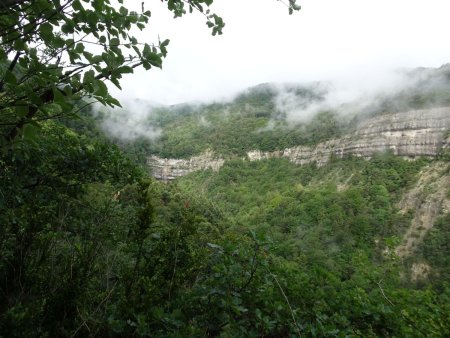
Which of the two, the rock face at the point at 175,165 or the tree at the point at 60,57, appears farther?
the rock face at the point at 175,165

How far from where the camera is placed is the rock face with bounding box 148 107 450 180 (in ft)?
348

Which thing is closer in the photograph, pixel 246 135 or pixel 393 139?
pixel 393 139

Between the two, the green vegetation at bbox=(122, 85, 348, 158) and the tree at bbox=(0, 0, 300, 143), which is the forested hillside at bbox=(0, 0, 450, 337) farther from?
the green vegetation at bbox=(122, 85, 348, 158)

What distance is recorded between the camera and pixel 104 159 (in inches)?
151

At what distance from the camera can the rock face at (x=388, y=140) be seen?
106 meters

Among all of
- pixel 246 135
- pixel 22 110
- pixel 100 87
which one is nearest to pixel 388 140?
pixel 246 135

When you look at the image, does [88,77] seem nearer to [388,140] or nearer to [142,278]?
[142,278]

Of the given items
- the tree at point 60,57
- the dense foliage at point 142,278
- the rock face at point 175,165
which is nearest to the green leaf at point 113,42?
the tree at point 60,57

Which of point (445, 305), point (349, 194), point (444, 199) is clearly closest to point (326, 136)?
point (349, 194)

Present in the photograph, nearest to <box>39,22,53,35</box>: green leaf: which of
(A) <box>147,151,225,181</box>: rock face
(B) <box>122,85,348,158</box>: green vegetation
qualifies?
(B) <box>122,85,348,158</box>: green vegetation

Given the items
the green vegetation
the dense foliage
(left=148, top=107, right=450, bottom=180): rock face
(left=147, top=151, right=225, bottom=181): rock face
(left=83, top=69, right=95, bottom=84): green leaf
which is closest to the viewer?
(left=83, top=69, right=95, bottom=84): green leaf

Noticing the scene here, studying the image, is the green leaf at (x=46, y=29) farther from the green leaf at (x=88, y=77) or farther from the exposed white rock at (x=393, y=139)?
the exposed white rock at (x=393, y=139)

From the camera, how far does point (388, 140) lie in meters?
119

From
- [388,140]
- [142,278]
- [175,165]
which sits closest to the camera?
[142,278]
